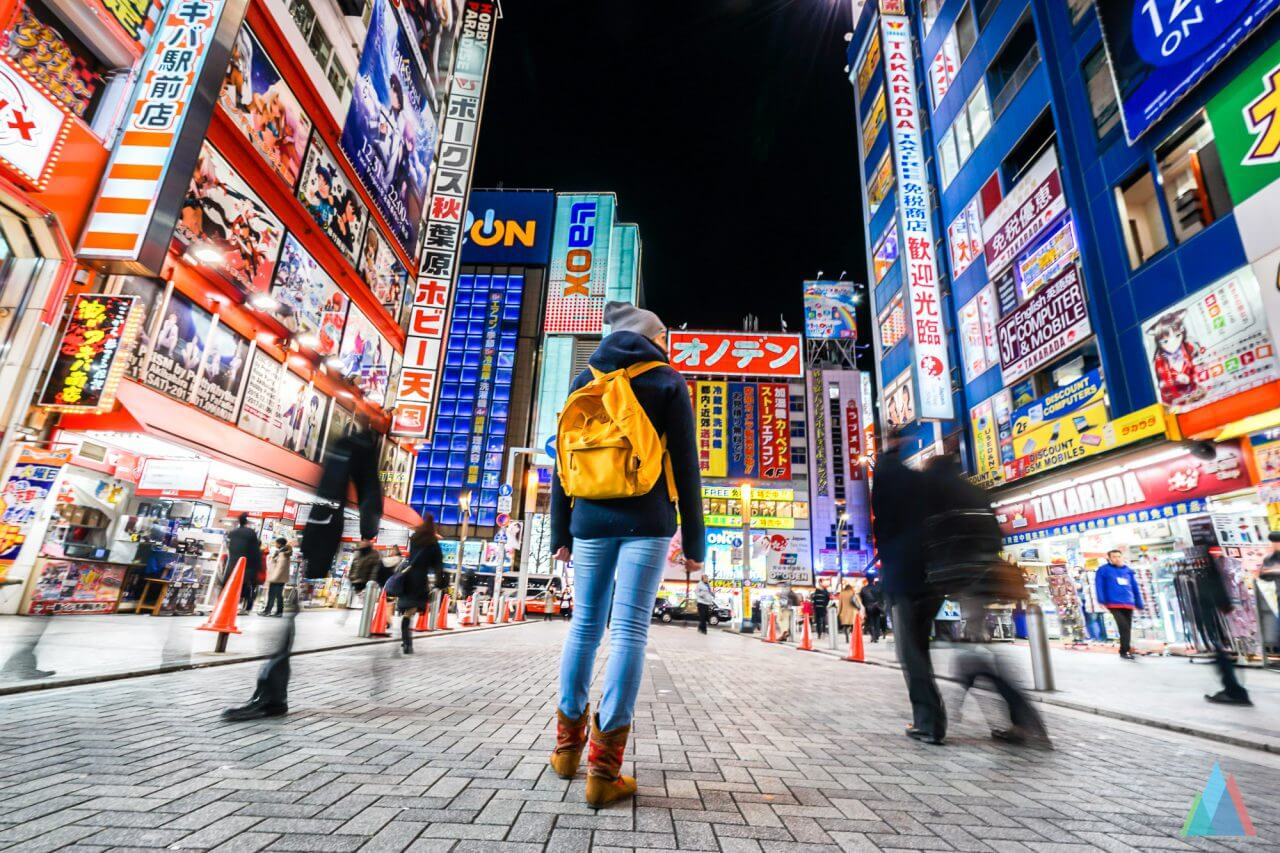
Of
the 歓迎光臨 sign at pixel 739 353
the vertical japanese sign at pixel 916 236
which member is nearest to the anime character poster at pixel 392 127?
the vertical japanese sign at pixel 916 236

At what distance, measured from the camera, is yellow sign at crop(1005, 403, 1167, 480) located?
10.0m

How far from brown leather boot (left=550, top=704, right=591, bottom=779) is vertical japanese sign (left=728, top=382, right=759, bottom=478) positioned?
2165 inches

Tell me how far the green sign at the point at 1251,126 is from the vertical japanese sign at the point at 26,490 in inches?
660

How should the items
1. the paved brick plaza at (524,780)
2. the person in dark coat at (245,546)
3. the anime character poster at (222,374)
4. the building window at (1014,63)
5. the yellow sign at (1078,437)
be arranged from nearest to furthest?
the paved brick plaza at (524,780), the person in dark coat at (245,546), the yellow sign at (1078,437), the anime character poster at (222,374), the building window at (1014,63)

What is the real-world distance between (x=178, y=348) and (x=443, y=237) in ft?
37.1

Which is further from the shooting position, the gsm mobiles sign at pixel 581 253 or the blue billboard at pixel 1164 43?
the gsm mobiles sign at pixel 581 253

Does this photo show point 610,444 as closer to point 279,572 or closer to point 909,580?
point 909,580

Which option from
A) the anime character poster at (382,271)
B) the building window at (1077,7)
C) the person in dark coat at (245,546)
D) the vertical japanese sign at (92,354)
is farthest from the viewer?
the anime character poster at (382,271)

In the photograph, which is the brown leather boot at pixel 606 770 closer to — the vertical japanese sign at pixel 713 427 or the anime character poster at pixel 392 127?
the anime character poster at pixel 392 127

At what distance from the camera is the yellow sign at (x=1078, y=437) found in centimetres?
1001

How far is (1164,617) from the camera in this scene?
1192 centimetres

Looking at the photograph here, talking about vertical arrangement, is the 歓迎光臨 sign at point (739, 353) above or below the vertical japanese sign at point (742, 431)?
above

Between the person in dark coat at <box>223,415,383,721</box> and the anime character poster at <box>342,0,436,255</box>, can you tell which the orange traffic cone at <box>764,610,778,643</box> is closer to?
the person in dark coat at <box>223,415,383,721</box>

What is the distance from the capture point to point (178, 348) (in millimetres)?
10695
